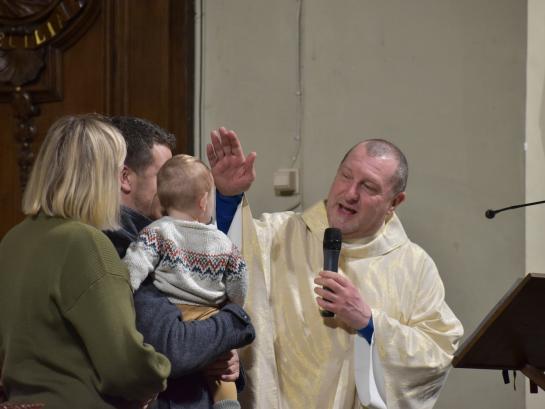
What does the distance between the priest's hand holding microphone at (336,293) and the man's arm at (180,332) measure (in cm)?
57

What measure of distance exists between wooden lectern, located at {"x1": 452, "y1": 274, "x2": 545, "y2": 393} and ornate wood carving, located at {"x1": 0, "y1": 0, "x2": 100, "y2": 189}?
3.26 metres

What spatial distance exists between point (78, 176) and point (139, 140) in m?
0.91

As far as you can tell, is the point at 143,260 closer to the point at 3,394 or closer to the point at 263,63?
the point at 3,394

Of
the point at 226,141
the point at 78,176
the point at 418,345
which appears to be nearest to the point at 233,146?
the point at 226,141

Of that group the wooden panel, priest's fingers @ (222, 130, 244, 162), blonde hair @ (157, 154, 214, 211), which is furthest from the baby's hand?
the wooden panel

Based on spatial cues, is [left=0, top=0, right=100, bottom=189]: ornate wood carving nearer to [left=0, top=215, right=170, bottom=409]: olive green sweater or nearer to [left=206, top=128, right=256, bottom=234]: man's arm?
[left=206, top=128, right=256, bottom=234]: man's arm

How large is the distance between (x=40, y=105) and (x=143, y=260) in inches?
118

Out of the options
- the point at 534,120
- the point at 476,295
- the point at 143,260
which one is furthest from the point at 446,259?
the point at 143,260

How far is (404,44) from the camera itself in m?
4.96

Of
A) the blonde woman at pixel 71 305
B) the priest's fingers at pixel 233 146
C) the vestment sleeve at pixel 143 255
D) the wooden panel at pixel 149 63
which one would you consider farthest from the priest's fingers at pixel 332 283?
the wooden panel at pixel 149 63

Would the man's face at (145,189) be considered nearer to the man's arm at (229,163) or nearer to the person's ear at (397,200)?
Result: the man's arm at (229,163)

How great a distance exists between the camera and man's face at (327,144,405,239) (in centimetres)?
389

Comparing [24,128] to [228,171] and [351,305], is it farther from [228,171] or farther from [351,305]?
[351,305]

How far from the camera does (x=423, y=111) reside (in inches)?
193
